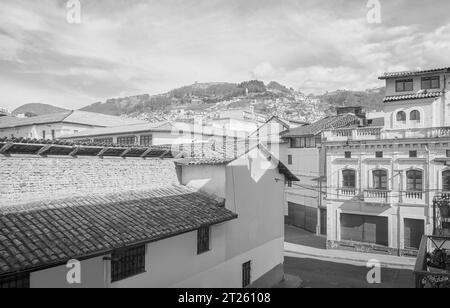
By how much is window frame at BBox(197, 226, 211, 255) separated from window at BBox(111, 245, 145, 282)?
3.19 metres

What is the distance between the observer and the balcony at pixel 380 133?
26250mm

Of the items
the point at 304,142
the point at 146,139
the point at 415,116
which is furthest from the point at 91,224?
the point at 304,142

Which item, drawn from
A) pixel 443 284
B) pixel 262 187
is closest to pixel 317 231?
pixel 262 187

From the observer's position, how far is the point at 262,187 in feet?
65.2

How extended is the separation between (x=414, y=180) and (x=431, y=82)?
798cm

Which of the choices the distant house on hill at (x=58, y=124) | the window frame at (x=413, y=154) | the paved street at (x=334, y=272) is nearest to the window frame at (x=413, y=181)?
the window frame at (x=413, y=154)

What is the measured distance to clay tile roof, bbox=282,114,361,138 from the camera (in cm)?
3619

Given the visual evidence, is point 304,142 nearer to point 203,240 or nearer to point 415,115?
point 415,115

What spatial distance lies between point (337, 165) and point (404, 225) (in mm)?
7089

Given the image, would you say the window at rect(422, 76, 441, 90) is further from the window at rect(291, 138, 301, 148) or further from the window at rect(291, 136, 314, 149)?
the window at rect(291, 138, 301, 148)

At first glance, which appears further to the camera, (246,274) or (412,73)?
(412,73)

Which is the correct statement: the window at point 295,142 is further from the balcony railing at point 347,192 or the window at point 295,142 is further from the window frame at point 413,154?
the window frame at point 413,154

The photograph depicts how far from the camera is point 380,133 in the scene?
28828 millimetres

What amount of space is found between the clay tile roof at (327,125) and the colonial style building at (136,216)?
1686 centimetres
